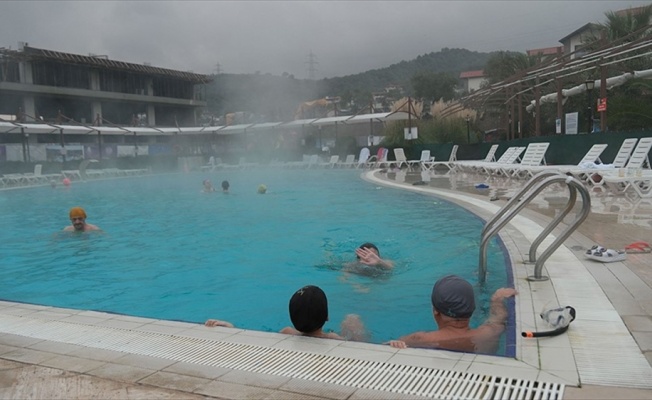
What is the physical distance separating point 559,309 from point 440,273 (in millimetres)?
2844

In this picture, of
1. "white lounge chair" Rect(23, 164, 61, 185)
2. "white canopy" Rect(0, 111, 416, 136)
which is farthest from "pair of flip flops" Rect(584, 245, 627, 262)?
"white canopy" Rect(0, 111, 416, 136)

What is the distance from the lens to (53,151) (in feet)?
77.7

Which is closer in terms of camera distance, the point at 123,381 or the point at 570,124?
the point at 123,381

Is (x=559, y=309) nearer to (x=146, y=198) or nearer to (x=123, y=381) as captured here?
(x=123, y=381)

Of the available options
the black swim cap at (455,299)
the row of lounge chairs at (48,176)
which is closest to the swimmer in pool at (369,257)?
the black swim cap at (455,299)

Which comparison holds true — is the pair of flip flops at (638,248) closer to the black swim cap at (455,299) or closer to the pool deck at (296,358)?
Answer: the pool deck at (296,358)

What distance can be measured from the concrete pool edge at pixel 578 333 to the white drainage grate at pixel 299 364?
277 mm

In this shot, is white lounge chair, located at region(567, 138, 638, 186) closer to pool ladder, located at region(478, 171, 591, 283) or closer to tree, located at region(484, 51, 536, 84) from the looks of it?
pool ladder, located at region(478, 171, 591, 283)

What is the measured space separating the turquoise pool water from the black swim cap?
857mm

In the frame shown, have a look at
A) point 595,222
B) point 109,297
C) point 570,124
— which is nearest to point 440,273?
A: point 595,222

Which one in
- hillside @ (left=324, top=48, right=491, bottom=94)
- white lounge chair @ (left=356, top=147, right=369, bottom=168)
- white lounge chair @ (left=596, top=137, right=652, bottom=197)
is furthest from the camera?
hillside @ (left=324, top=48, right=491, bottom=94)

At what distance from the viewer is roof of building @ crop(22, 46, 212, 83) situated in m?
35.7

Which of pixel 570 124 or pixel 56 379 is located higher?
pixel 570 124

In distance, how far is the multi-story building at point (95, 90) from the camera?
116 ft
